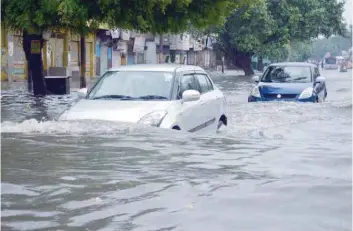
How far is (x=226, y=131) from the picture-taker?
11492mm

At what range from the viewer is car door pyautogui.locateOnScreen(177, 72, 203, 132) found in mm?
9609

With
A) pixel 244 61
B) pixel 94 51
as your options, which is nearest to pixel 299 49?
pixel 244 61

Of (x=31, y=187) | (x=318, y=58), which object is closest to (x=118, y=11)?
(x=31, y=187)

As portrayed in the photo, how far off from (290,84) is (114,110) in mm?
9570

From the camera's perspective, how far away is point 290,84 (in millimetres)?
17828

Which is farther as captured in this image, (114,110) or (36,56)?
(36,56)

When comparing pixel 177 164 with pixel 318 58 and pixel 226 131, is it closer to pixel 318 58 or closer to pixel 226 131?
pixel 226 131

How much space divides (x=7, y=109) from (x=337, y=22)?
113 ft

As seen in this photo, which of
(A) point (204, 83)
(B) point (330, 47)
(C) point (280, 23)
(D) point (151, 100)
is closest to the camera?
(D) point (151, 100)

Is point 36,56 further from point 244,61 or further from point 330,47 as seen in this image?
point 330,47

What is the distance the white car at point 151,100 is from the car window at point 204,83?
1.4 inches

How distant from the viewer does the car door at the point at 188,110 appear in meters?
9.61

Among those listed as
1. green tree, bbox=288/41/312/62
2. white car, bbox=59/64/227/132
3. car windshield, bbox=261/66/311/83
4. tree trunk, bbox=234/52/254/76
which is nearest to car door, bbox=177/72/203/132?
white car, bbox=59/64/227/132

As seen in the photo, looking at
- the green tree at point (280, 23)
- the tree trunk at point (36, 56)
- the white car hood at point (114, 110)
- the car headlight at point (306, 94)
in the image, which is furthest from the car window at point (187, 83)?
the green tree at point (280, 23)
